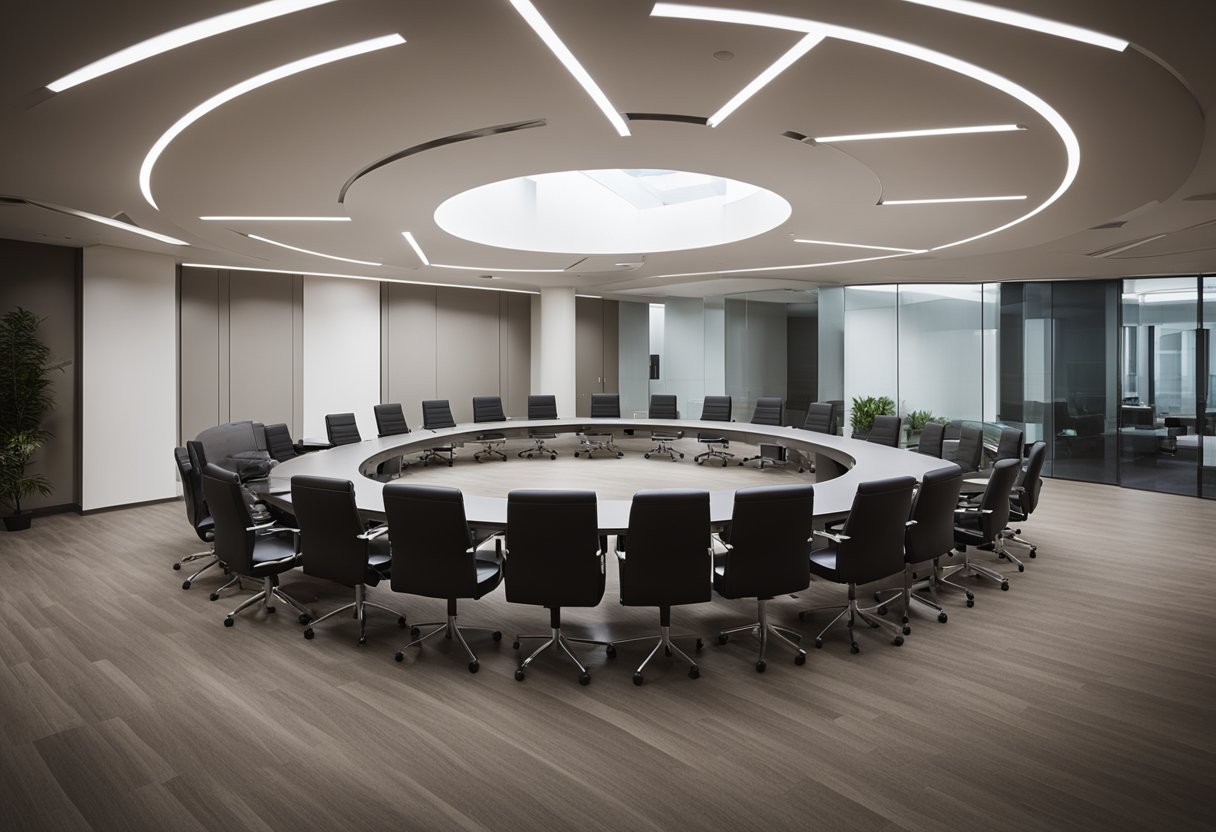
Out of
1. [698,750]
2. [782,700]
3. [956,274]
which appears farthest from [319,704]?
[956,274]

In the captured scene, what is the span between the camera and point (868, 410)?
11812mm

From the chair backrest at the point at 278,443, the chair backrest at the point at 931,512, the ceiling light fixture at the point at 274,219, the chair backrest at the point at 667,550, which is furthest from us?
the chair backrest at the point at 278,443

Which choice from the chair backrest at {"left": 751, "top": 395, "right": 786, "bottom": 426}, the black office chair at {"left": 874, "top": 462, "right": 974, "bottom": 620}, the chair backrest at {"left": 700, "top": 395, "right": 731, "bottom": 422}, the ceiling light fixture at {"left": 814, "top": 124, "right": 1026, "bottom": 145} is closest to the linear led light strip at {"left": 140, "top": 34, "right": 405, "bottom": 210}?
the ceiling light fixture at {"left": 814, "top": 124, "right": 1026, "bottom": 145}

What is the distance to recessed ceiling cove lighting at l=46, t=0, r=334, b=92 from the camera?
2.56 metres

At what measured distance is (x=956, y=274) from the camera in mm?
10164

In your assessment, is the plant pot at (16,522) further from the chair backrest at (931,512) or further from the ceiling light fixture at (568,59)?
the chair backrest at (931,512)

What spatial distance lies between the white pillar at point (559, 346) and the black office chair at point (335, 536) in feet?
28.4

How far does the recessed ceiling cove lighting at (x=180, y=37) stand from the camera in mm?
2562

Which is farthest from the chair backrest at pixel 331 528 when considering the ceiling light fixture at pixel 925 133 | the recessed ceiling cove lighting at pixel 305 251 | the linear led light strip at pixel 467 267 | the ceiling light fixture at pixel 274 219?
the linear led light strip at pixel 467 267

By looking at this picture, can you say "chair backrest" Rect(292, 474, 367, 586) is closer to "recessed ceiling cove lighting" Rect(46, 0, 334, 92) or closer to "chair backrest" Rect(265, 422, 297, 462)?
"recessed ceiling cove lighting" Rect(46, 0, 334, 92)

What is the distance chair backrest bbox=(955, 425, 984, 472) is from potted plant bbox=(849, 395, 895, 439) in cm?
428

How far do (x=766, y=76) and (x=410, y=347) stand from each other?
415 inches

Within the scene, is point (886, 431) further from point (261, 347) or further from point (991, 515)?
point (261, 347)

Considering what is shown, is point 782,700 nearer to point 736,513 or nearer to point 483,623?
point 736,513
